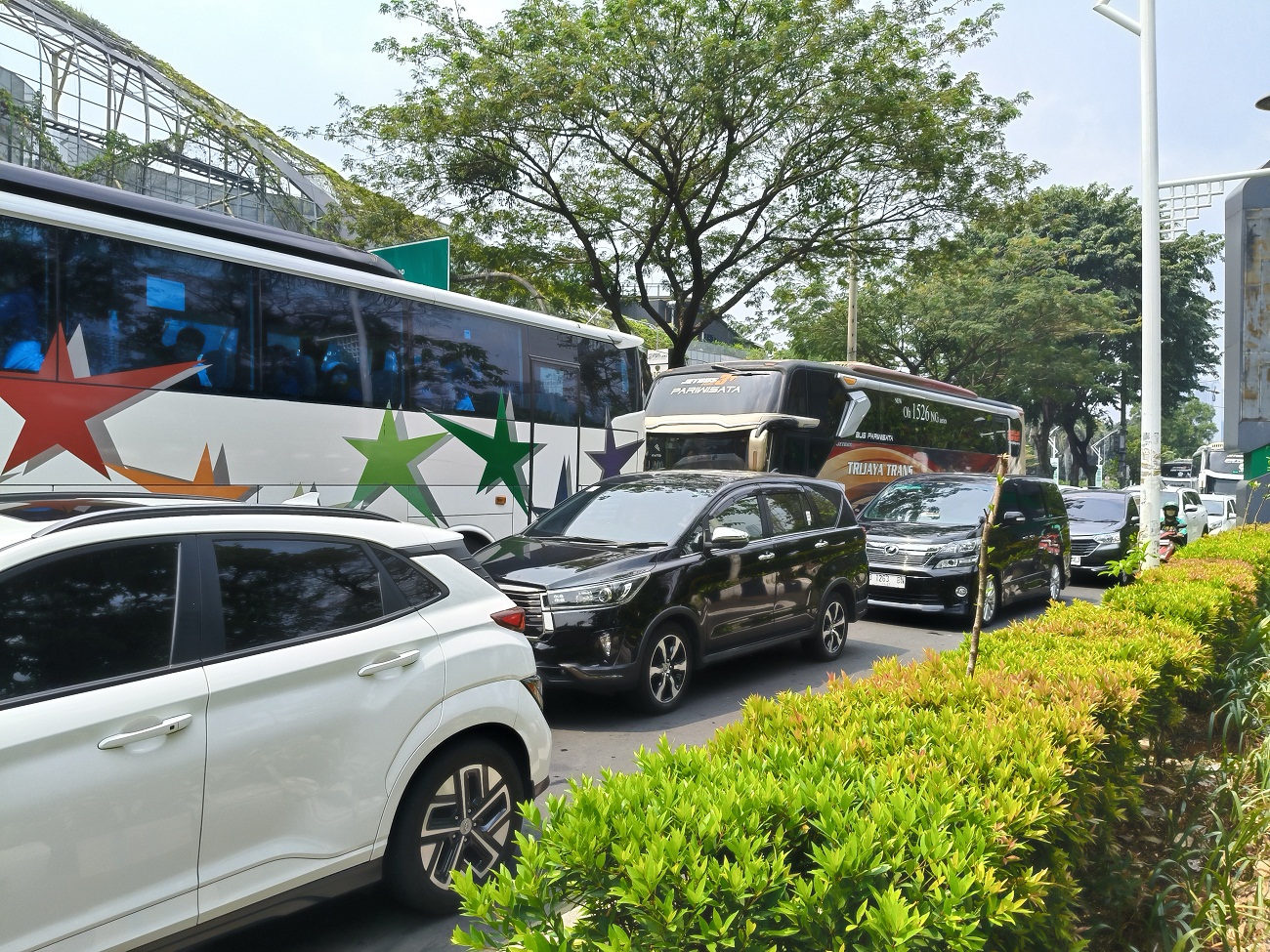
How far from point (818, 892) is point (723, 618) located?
5.51 metres

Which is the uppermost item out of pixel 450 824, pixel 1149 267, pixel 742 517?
pixel 1149 267

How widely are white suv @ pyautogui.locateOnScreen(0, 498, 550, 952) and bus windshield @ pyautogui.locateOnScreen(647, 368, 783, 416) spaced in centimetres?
1194

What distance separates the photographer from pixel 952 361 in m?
35.1

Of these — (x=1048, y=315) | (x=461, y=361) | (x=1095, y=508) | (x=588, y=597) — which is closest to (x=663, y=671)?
(x=588, y=597)

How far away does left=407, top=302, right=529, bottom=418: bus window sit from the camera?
33.0ft

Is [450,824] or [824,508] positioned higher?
[824,508]

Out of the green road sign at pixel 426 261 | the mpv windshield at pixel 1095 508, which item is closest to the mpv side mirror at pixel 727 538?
the green road sign at pixel 426 261

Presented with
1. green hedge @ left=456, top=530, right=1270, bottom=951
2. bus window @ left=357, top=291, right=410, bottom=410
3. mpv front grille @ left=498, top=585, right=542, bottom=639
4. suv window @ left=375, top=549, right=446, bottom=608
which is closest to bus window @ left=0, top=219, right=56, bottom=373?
bus window @ left=357, top=291, right=410, bottom=410

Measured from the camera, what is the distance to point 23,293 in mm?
6859

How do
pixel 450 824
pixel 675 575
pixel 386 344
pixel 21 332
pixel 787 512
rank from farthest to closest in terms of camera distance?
1. pixel 386 344
2. pixel 787 512
3. pixel 675 575
4. pixel 21 332
5. pixel 450 824

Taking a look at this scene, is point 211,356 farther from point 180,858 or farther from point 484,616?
point 180,858

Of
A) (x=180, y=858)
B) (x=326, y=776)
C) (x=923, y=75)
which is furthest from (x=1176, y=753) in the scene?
(x=923, y=75)

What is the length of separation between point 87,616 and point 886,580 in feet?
31.0

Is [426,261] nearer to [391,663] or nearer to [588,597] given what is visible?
[588,597]
